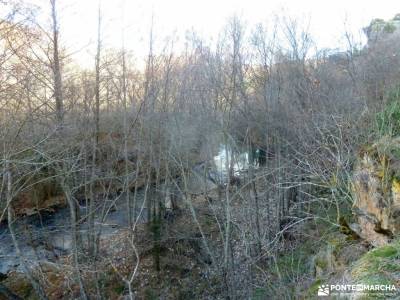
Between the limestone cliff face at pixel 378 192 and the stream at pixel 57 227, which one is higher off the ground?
the limestone cliff face at pixel 378 192

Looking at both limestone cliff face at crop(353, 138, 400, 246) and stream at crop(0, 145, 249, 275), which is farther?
stream at crop(0, 145, 249, 275)

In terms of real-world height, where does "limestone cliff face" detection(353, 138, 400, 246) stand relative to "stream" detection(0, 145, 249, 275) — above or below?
above

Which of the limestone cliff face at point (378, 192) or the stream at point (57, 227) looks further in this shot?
the stream at point (57, 227)

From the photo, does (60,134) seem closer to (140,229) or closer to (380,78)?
(140,229)

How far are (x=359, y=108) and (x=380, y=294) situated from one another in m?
6.77

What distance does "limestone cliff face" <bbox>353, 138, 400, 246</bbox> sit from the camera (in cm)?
502

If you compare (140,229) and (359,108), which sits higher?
(359,108)

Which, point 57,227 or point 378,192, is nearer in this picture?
point 378,192

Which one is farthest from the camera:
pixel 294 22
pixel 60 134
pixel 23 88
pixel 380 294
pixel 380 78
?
pixel 294 22

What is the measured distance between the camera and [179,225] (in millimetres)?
12789

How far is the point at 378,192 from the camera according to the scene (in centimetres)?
532

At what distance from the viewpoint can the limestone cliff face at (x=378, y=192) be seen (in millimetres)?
5020

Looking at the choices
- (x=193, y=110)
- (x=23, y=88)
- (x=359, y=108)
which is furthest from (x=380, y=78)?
(x=23, y=88)

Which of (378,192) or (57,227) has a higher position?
(378,192)
